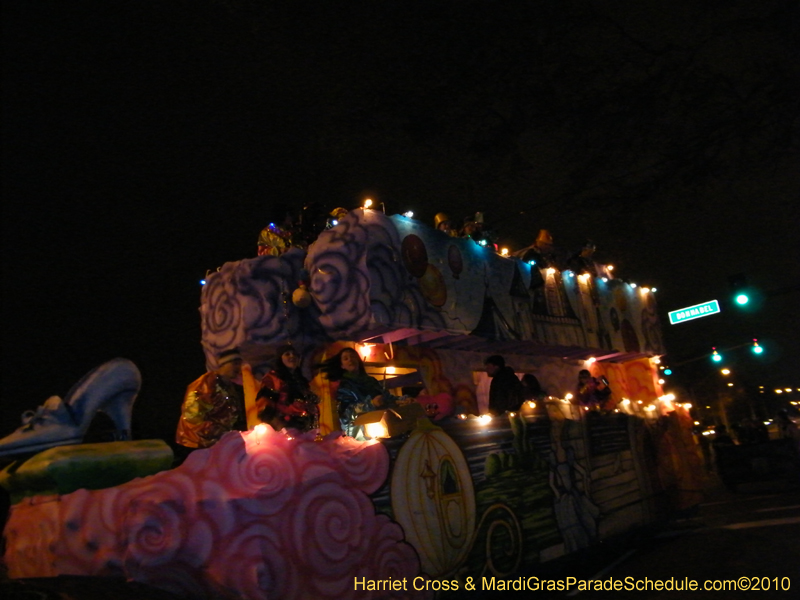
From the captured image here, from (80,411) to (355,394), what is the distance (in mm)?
2672

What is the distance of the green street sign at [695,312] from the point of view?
61.8 feet

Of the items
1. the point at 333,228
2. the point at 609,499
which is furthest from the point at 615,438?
the point at 333,228

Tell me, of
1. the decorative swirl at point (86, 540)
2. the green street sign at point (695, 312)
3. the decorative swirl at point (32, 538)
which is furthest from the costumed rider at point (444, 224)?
the green street sign at point (695, 312)

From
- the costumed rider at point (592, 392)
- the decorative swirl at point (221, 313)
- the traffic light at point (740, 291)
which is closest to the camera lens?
the decorative swirl at point (221, 313)

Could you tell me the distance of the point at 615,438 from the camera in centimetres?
1030

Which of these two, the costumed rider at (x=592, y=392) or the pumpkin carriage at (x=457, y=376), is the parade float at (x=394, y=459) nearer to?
the pumpkin carriage at (x=457, y=376)

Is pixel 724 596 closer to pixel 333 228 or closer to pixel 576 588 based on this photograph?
pixel 576 588

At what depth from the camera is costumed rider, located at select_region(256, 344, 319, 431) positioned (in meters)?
6.32

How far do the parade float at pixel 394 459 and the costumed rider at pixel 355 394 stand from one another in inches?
14.0

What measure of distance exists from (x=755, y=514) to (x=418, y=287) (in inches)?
295

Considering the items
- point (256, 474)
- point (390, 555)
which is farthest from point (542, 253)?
point (256, 474)

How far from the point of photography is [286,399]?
255 inches

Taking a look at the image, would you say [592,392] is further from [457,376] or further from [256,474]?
[256,474]

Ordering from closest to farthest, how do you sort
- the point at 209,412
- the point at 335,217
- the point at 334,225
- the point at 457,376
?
1. the point at 209,412
2. the point at 334,225
3. the point at 335,217
4. the point at 457,376
